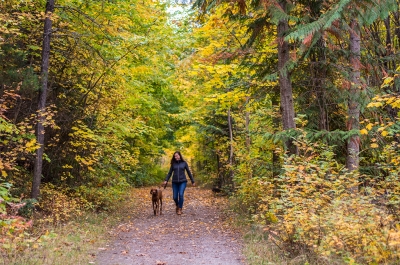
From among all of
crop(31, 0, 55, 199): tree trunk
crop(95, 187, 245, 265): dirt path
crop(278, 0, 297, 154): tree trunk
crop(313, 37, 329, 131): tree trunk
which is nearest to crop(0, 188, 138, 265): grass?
crop(95, 187, 245, 265): dirt path

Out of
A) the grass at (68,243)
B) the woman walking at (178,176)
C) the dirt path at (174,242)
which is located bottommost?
the dirt path at (174,242)

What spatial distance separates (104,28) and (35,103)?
9.83ft

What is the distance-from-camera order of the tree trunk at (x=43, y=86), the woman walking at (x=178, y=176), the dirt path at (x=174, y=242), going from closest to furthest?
1. the dirt path at (x=174, y=242)
2. the tree trunk at (x=43, y=86)
3. the woman walking at (x=178, y=176)

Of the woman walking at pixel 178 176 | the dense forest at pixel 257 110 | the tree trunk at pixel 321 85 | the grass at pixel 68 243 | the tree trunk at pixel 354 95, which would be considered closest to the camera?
the grass at pixel 68 243

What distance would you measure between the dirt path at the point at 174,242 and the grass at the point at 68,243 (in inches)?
12.9

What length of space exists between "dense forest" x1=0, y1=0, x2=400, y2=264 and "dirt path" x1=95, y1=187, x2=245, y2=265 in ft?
3.36

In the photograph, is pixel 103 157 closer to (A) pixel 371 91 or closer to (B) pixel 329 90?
(B) pixel 329 90

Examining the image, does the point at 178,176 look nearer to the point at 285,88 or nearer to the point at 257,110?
the point at 257,110

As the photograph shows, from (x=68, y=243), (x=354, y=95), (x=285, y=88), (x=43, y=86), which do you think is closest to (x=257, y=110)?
(x=285, y=88)

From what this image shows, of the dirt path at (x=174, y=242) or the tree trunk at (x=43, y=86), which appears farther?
the tree trunk at (x=43, y=86)

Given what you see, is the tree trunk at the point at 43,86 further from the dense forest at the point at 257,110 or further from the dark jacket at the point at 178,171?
the dark jacket at the point at 178,171

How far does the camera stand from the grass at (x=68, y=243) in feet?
19.7

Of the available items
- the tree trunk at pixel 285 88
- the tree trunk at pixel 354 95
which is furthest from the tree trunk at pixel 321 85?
the tree trunk at pixel 285 88

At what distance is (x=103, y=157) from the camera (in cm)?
1416
